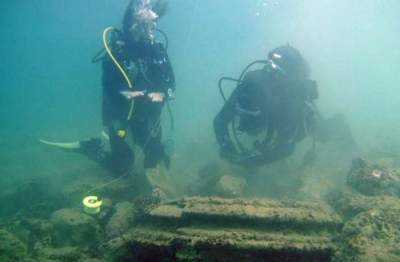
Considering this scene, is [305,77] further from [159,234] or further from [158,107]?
[159,234]

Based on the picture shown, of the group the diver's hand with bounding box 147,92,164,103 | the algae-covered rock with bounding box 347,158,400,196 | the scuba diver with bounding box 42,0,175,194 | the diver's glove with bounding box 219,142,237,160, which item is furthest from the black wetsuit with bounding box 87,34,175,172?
the algae-covered rock with bounding box 347,158,400,196

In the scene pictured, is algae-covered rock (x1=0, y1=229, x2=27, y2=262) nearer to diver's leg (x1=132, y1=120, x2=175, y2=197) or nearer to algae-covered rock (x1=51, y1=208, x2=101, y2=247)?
algae-covered rock (x1=51, y1=208, x2=101, y2=247)

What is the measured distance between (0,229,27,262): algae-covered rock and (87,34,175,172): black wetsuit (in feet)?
12.5

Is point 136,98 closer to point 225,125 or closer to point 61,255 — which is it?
point 225,125

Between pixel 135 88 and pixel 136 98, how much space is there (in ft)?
1.01

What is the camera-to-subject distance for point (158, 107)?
8.05 meters

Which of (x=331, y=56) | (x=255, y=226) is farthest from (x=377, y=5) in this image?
(x=331, y=56)

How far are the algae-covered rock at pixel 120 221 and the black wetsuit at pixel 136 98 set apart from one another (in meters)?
2.36

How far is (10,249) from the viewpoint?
163 inches

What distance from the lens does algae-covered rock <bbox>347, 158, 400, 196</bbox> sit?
543cm

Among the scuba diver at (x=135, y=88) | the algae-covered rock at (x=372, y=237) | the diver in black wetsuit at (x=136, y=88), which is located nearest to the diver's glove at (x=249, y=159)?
the scuba diver at (x=135, y=88)

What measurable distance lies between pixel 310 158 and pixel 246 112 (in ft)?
8.03

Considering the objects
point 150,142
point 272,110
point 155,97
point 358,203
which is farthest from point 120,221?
point 272,110

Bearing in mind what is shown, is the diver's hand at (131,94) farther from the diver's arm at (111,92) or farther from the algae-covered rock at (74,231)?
the algae-covered rock at (74,231)
